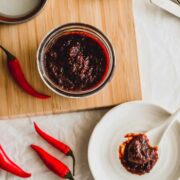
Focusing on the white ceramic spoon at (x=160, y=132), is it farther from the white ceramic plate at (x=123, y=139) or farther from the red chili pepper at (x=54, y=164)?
the red chili pepper at (x=54, y=164)

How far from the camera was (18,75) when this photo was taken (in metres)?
1.25

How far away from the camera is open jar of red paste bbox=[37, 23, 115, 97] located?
47.1 inches

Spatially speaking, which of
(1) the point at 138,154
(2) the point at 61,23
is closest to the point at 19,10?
(2) the point at 61,23

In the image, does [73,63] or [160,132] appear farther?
[160,132]

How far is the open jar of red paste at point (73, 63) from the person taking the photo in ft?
3.93

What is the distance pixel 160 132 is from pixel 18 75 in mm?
433

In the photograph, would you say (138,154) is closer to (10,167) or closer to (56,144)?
(56,144)

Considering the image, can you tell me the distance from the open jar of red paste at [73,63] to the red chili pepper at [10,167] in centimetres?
26

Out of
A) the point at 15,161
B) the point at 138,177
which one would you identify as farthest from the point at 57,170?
the point at 138,177

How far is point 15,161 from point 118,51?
44 centimetres

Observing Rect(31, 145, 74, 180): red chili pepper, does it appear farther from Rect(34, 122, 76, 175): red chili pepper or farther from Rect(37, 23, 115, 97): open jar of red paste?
Rect(37, 23, 115, 97): open jar of red paste

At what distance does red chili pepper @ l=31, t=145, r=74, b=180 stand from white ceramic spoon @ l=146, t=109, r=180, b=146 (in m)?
0.26

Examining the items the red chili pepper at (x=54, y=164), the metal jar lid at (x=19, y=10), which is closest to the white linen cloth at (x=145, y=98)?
the red chili pepper at (x=54, y=164)

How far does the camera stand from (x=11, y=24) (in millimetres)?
1269
